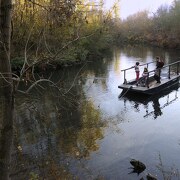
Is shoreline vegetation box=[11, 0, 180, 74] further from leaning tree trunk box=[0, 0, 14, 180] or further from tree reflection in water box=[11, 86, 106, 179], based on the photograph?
tree reflection in water box=[11, 86, 106, 179]

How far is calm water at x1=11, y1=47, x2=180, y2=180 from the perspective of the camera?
395 inches

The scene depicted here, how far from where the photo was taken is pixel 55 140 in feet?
41.1

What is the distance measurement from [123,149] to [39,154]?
3145 mm

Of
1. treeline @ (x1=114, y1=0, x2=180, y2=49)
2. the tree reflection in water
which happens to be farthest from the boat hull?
treeline @ (x1=114, y1=0, x2=180, y2=49)

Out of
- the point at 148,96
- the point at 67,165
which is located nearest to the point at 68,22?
the point at 67,165

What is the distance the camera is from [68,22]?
14.8ft

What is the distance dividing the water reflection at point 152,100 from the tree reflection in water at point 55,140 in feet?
9.29

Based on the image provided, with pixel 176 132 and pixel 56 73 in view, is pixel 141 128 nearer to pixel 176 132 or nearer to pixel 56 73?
pixel 176 132

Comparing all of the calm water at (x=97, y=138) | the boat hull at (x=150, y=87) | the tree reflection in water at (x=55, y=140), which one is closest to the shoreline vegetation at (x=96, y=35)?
the calm water at (x=97, y=138)

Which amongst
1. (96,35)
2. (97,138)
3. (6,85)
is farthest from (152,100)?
(6,85)

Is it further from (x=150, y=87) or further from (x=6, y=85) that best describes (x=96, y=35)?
(x=6, y=85)

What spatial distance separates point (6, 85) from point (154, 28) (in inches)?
2754

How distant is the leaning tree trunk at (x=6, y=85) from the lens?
4.05 meters

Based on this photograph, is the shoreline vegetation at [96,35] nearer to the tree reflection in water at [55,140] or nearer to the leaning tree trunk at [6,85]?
the leaning tree trunk at [6,85]
